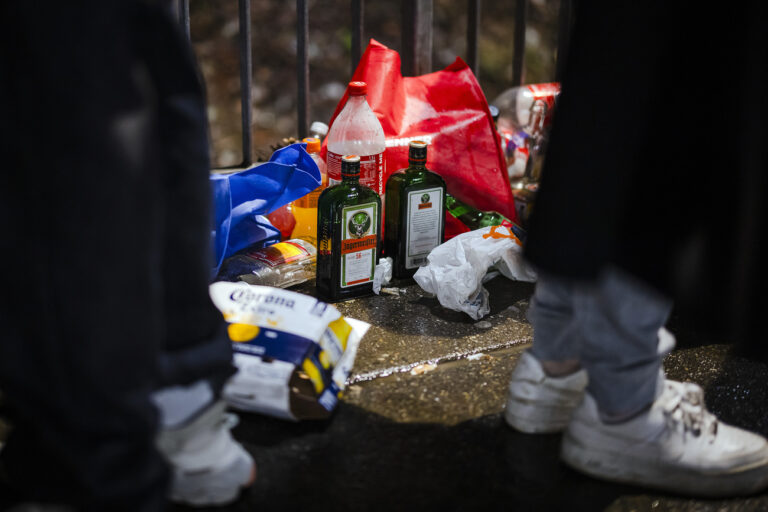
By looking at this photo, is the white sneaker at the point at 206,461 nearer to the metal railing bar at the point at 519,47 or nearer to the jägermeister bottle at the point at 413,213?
the jägermeister bottle at the point at 413,213

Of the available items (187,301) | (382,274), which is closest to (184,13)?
(382,274)

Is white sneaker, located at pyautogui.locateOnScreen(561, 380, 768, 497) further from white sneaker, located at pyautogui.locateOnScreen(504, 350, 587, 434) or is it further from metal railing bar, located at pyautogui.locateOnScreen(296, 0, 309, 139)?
metal railing bar, located at pyautogui.locateOnScreen(296, 0, 309, 139)

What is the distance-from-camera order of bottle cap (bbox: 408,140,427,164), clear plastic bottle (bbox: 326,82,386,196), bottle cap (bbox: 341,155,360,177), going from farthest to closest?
clear plastic bottle (bbox: 326,82,386,196) < bottle cap (bbox: 408,140,427,164) < bottle cap (bbox: 341,155,360,177)

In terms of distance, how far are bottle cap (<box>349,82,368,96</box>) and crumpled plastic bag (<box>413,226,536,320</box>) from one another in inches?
19.4

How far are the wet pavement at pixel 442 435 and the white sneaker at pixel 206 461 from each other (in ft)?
0.17

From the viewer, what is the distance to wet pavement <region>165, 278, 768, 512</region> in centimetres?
134

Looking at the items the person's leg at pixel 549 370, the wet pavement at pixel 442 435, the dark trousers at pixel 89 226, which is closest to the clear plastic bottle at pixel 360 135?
the wet pavement at pixel 442 435

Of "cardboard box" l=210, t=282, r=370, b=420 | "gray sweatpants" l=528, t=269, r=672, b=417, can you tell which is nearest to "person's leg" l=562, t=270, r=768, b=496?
"gray sweatpants" l=528, t=269, r=672, b=417

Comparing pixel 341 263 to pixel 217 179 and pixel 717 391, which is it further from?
pixel 717 391

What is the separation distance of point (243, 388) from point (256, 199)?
81 centimetres

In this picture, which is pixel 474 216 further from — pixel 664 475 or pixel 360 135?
pixel 664 475

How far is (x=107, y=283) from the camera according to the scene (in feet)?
3.01

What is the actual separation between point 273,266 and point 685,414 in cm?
114

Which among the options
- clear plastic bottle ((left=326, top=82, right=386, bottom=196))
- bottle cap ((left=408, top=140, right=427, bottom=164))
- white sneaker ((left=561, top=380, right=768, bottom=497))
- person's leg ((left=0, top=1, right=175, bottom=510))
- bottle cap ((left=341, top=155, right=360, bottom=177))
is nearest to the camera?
person's leg ((left=0, top=1, right=175, bottom=510))
